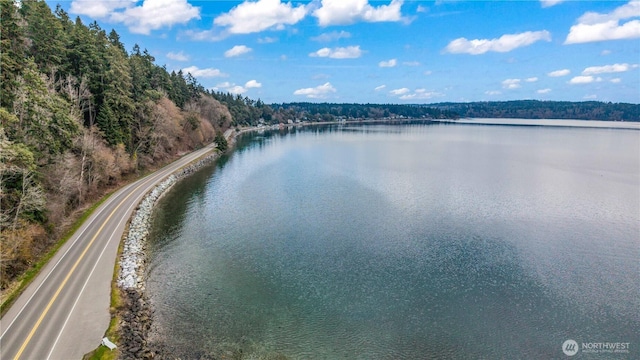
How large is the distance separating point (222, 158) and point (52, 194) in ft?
193

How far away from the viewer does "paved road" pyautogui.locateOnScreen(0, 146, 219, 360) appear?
797 inches

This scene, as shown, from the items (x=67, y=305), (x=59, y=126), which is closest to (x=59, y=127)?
(x=59, y=126)

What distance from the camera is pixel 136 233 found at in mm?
38062

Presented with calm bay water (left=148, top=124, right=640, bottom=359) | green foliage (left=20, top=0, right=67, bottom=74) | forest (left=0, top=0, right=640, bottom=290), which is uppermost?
green foliage (left=20, top=0, right=67, bottom=74)

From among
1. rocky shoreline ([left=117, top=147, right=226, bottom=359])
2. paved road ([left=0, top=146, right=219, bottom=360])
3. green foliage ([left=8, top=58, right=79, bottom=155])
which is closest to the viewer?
paved road ([left=0, top=146, right=219, bottom=360])

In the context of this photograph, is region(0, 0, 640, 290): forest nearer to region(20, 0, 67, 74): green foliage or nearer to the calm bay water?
region(20, 0, 67, 74): green foliage

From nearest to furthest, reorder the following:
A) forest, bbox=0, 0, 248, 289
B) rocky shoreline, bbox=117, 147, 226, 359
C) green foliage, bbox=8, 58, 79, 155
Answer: rocky shoreline, bbox=117, 147, 226, 359, forest, bbox=0, 0, 248, 289, green foliage, bbox=8, 58, 79, 155

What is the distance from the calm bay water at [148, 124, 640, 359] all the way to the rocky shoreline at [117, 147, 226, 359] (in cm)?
97

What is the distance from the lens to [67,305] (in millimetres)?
23766

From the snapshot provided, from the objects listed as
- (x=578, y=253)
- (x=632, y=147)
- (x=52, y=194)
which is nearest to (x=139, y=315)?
(x=52, y=194)

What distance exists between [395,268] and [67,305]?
25.6m

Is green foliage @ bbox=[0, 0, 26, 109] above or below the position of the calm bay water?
above

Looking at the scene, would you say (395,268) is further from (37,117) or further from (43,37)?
(43,37)

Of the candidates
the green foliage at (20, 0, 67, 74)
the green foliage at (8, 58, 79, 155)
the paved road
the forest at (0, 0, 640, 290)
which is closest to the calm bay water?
the paved road
